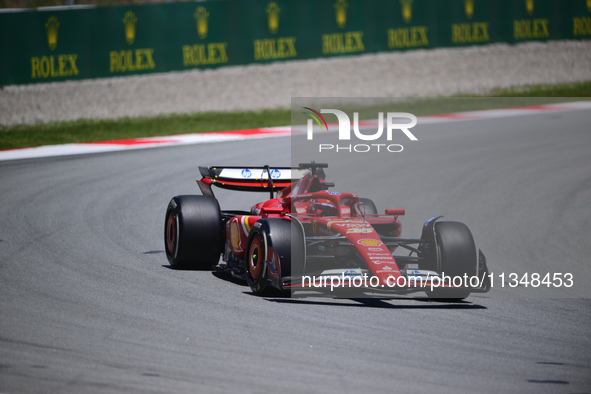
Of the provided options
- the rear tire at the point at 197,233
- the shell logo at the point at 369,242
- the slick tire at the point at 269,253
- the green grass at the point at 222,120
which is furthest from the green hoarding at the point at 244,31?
the shell logo at the point at 369,242

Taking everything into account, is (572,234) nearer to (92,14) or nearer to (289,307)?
(289,307)

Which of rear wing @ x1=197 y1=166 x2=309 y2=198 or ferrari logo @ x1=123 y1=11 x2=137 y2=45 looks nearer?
rear wing @ x1=197 y1=166 x2=309 y2=198

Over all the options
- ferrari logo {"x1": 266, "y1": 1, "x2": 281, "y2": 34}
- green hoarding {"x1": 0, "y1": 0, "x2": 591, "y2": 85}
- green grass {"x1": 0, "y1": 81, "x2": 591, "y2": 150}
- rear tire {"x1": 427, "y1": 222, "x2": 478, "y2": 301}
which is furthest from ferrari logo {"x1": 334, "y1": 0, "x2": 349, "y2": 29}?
rear tire {"x1": 427, "y1": 222, "x2": 478, "y2": 301}

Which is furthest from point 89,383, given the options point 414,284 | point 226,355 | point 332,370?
point 414,284

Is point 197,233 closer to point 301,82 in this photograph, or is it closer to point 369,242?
point 369,242

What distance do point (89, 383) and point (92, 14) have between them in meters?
16.2

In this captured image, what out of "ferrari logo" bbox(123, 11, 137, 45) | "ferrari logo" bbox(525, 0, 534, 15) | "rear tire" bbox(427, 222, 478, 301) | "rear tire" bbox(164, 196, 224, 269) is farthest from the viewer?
"ferrari logo" bbox(525, 0, 534, 15)

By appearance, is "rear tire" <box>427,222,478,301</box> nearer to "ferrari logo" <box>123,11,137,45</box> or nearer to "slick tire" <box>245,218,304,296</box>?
"slick tire" <box>245,218,304,296</box>

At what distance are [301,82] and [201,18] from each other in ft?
9.99

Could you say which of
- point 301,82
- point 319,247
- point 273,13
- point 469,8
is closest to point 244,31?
point 273,13

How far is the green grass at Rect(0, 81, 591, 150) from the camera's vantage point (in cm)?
1781

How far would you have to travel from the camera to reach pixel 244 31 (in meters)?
22.7

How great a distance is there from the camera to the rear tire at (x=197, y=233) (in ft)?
28.4

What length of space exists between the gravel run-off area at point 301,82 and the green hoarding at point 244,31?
0.40 meters
